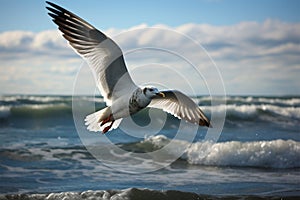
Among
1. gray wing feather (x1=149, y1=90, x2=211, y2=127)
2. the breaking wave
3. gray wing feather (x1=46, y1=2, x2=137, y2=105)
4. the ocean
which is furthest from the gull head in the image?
the breaking wave

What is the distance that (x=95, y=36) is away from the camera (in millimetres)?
6035

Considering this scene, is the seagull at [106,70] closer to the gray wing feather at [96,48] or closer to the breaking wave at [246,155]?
the gray wing feather at [96,48]

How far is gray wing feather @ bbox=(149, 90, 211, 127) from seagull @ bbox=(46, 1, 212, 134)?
370 mm

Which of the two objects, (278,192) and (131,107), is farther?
(278,192)

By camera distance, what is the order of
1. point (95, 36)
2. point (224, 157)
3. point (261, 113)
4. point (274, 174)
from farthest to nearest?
1. point (261, 113)
2. point (224, 157)
3. point (274, 174)
4. point (95, 36)

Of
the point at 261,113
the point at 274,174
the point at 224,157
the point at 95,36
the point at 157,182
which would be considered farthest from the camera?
the point at 261,113

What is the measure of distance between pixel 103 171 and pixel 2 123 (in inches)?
430

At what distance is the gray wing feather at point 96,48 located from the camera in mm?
6023

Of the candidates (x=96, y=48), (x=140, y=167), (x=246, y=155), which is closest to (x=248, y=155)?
(x=246, y=155)

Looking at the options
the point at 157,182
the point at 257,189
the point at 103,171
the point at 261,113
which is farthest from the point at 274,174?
the point at 261,113

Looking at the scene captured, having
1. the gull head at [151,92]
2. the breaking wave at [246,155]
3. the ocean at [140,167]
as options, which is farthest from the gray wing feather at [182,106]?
the breaking wave at [246,155]

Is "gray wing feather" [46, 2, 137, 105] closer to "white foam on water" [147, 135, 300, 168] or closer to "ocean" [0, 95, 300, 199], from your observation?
"ocean" [0, 95, 300, 199]

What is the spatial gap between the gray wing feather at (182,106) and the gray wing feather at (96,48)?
0.82 metres

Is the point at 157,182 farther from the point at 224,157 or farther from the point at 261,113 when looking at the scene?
the point at 261,113
